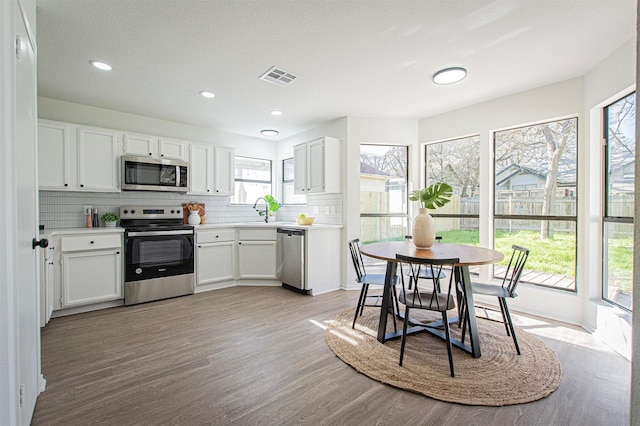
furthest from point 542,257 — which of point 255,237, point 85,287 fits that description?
point 85,287

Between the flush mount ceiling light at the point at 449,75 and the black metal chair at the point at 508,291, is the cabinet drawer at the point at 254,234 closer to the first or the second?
the black metal chair at the point at 508,291

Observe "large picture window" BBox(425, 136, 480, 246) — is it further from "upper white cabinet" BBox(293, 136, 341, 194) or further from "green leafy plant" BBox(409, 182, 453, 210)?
"upper white cabinet" BBox(293, 136, 341, 194)

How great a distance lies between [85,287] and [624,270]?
5.40m

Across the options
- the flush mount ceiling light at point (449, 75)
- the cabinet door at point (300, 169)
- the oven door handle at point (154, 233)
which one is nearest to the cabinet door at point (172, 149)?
the oven door handle at point (154, 233)

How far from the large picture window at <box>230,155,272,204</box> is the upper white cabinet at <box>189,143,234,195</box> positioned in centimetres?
41

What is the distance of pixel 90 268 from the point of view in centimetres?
330

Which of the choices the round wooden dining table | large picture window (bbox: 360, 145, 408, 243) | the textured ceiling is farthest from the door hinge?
large picture window (bbox: 360, 145, 408, 243)

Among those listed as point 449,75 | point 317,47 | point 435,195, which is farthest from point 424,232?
point 317,47

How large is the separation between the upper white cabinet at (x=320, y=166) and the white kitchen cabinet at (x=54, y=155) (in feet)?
9.56

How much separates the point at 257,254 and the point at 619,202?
13.6 ft

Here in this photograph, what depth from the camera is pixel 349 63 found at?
2699 mm

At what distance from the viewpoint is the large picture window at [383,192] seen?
14.6 feet

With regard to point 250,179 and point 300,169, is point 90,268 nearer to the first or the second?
point 250,179

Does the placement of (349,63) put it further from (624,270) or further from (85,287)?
→ (85,287)
